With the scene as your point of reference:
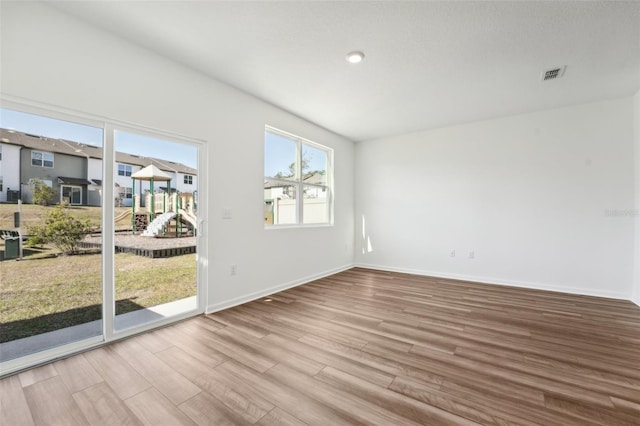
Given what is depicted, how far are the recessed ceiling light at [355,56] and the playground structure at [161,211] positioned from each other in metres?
2.26

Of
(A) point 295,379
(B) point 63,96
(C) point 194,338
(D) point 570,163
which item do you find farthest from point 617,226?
(B) point 63,96

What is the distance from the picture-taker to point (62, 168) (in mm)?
2279

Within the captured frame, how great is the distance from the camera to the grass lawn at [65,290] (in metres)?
2.04

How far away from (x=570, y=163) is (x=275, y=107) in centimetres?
448

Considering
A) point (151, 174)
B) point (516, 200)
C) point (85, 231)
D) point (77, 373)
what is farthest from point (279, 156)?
point (516, 200)

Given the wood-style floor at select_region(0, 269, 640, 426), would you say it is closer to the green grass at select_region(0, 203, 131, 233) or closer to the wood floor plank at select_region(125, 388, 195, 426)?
the wood floor plank at select_region(125, 388, 195, 426)

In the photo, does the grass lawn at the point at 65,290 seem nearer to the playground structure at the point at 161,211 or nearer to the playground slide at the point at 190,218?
the playground structure at the point at 161,211

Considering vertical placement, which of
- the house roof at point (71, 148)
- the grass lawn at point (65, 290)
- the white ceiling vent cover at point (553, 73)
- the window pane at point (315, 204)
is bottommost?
the grass lawn at point (65, 290)

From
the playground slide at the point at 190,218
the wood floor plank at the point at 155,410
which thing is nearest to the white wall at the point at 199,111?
the playground slide at the point at 190,218

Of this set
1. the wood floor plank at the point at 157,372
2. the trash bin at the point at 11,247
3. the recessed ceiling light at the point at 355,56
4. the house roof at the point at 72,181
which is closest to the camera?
the wood floor plank at the point at 157,372

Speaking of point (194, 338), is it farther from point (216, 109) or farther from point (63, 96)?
point (216, 109)

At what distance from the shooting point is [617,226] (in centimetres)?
378

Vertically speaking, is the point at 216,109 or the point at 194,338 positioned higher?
the point at 216,109

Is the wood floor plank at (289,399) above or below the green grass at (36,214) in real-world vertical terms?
below
